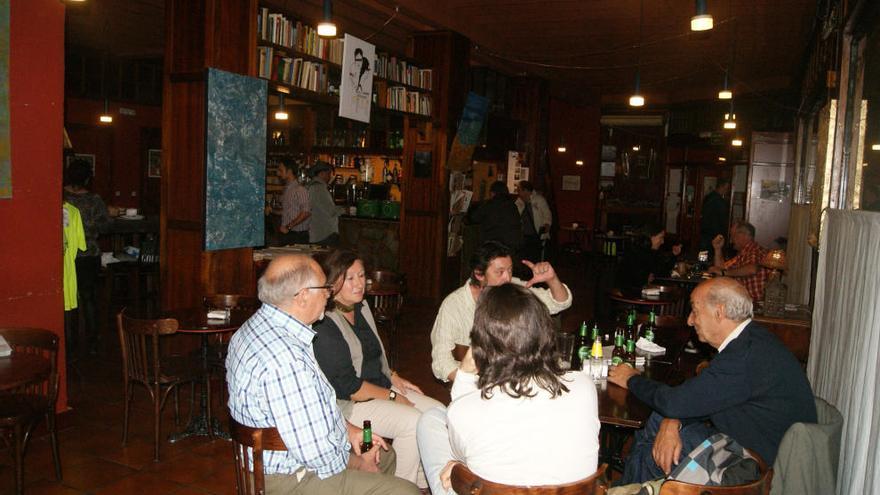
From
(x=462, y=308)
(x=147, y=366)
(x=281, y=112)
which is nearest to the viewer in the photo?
(x=462, y=308)

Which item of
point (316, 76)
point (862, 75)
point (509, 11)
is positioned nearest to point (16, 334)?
point (316, 76)

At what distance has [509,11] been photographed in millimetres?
8969

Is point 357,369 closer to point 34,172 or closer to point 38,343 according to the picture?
point 38,343

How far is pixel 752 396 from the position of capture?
9.11 ft

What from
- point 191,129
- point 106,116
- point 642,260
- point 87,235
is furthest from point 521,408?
point 106,116

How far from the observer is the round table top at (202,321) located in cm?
425

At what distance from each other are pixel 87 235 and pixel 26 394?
274 cm

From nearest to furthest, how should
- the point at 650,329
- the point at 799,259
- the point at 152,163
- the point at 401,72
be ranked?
the point at 650,329 < the point at 799,259 < the point at 401,72 < the point at 152,163

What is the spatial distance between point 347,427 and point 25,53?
3221 mm

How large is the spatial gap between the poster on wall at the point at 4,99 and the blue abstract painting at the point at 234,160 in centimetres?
161

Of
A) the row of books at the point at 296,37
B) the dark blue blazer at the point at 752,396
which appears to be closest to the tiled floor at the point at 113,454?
the dark blue blazer at the point at 752,396

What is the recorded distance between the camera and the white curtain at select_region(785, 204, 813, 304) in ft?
24.2

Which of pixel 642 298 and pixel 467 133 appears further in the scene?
pixel 467 133

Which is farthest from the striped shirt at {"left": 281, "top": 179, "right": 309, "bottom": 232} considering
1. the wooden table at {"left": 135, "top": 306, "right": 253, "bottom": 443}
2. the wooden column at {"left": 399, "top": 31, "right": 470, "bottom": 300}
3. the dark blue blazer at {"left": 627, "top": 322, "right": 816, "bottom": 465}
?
the dark blue blazer at {"left": 627, "top": 322, "right": 816, "bottom": 465}
